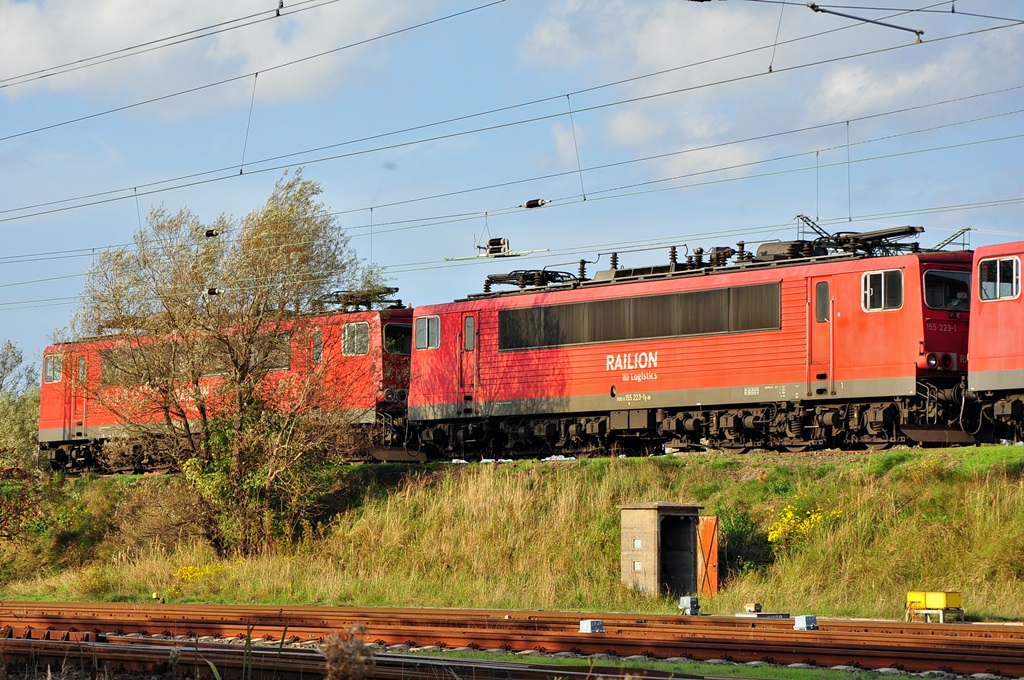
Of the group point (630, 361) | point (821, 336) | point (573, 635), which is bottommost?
point (573, 635)

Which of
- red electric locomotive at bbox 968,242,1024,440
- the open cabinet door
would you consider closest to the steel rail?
the open cabinet door

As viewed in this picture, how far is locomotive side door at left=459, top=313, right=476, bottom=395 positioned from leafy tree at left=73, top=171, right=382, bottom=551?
367cm

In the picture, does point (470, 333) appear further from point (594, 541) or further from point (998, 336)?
point (998, 336)

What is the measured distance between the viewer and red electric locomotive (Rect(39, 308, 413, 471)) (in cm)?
3050

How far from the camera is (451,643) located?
14141 millimetres

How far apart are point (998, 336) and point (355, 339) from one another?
1641 cm

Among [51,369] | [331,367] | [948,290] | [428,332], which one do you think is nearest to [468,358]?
[428,332]

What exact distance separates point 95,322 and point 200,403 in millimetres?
3813

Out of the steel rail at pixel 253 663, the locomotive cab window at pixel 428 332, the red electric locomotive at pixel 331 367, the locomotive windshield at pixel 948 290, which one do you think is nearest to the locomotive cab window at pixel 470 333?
the locomotive cab window at pixel 428 332

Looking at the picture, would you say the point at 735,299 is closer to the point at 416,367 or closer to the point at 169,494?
the point at 416,367

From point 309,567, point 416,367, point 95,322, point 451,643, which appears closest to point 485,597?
point 309,567

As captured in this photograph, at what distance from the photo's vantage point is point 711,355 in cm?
2761

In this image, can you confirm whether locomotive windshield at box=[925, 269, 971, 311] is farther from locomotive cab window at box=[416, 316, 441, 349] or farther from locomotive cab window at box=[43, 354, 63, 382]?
locomotive cab window at box=[43, 354, 63, 382]

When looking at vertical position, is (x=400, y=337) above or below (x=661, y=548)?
above
